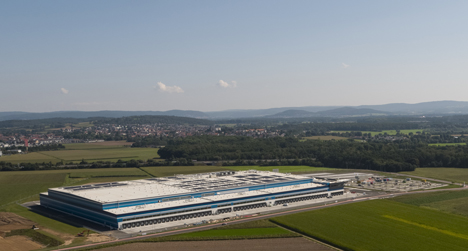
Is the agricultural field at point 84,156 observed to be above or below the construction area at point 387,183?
above

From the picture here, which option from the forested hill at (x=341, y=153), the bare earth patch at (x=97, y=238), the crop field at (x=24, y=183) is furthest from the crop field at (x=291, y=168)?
the bare earth patch at (x=97, y=238)

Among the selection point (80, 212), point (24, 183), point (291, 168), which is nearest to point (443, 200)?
point (291, 168)

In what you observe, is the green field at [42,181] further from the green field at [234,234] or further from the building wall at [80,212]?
the green field at [234,234]

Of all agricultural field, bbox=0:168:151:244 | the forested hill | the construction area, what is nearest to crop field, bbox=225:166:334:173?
the forested hill

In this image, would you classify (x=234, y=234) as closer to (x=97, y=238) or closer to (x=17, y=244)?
(x=97, y=238)

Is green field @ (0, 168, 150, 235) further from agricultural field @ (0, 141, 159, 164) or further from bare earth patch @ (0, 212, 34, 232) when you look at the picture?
agricultural field @ (0, 141, 159, 164)

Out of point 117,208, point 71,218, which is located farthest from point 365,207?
point 71,218
